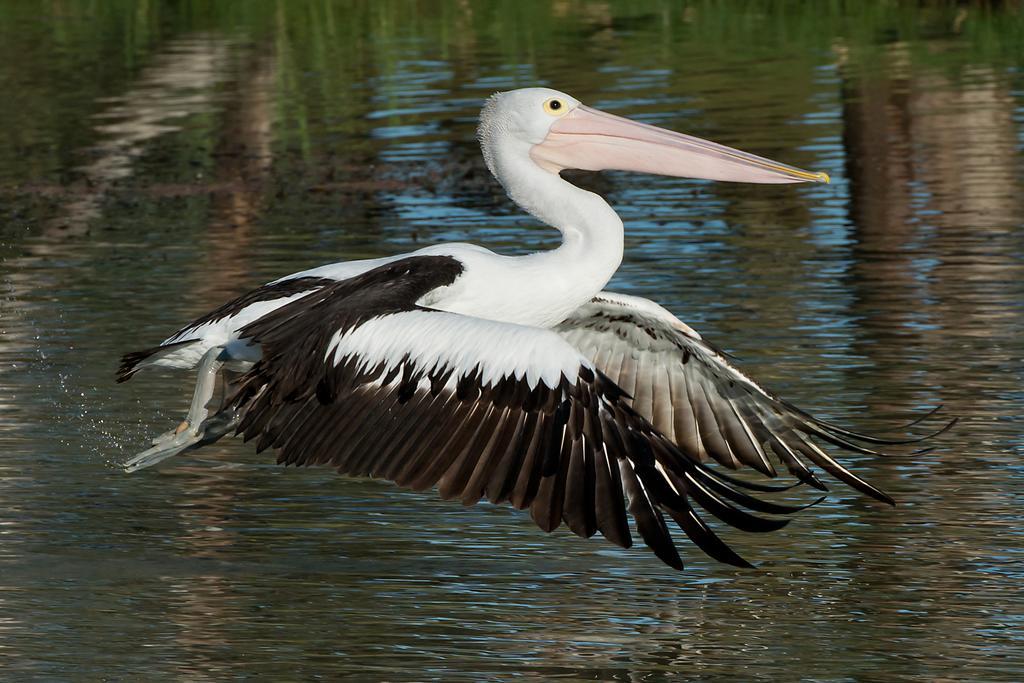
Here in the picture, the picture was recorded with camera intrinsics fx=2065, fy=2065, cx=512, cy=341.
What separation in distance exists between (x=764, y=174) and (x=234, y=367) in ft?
6.52

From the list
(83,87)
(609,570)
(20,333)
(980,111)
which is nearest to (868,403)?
(609,570)

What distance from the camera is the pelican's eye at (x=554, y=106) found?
7578 mm

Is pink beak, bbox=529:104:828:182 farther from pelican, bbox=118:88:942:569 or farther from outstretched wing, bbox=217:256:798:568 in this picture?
outstretched wing, bbox=217:256:798:568

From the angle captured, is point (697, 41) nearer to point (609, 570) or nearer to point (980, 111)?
point (980, 111)

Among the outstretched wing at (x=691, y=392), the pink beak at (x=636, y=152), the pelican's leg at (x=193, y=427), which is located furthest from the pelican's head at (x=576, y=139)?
the pelican's leg at (x=193, y=427)

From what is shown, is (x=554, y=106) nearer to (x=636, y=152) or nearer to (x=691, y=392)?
(x=636, y=152)

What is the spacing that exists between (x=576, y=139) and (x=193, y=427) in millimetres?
1811

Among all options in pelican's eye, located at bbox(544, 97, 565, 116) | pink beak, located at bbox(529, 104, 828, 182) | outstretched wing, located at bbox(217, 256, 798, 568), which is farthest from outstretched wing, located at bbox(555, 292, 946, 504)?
outstretched wing, located at bbox(217, 256, 798, 568)

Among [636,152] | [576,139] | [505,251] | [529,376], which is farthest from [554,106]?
[505,251]

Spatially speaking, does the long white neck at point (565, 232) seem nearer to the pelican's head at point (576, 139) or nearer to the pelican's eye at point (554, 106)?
the pelican's head at point (576, 139)

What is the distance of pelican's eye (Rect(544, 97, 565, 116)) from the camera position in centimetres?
758

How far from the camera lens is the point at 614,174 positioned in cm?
1553

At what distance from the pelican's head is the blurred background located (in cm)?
132

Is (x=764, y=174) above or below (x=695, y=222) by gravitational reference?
above
